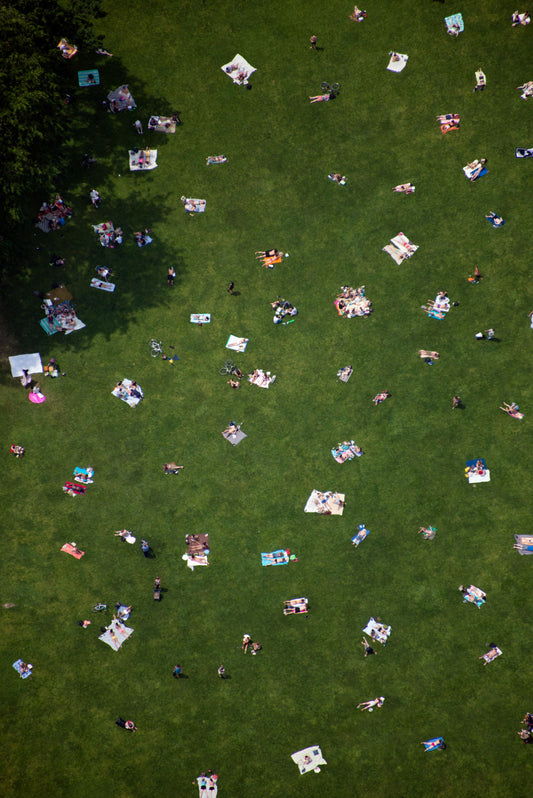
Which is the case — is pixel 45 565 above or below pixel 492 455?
below

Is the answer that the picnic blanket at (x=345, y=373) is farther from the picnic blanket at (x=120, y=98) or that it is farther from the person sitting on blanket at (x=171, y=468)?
the picnic blanket at (x=120, y=98)

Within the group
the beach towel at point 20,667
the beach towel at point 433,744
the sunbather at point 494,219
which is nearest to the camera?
the beach towel at point 433,744

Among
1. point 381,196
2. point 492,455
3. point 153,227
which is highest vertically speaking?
point 381,196

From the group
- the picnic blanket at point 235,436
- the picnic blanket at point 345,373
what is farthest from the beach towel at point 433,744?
the picnic blanket at point 345,373

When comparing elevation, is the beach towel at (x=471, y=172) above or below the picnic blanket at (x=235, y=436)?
above

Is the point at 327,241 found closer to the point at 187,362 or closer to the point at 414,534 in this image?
the point at 187,362

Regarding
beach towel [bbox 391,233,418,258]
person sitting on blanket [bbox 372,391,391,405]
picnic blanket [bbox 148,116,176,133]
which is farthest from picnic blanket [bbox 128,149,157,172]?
person sitting on blanket [bbox 372,391,391,405]

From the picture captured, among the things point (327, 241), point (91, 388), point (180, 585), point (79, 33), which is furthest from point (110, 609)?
point (79, 33)
